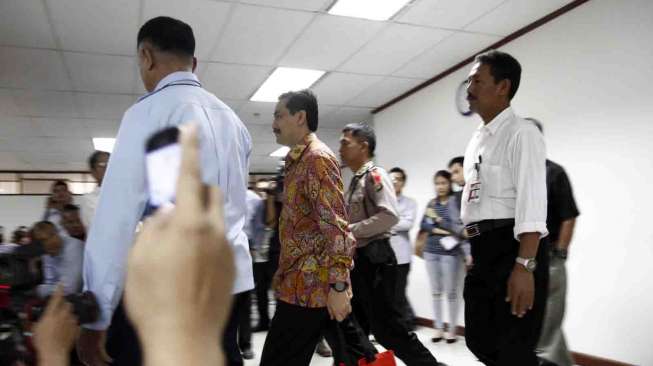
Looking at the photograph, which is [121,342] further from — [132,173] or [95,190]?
[95,190]

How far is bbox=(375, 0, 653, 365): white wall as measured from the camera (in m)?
2.86

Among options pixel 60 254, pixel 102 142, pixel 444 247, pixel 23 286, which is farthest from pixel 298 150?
pixel 102 142

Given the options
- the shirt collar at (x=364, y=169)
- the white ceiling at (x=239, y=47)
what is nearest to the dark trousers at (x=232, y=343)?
the shirt collar at (x=364, y=169)

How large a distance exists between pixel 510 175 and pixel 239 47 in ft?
9.81

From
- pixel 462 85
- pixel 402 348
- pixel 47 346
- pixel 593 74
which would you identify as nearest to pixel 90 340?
pixel 47 346

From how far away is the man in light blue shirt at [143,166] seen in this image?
92 cm

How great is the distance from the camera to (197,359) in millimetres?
244

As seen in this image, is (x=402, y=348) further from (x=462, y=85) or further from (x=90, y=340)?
(x=462, y=85)

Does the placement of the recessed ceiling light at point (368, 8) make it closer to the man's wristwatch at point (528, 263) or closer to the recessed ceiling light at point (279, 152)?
the man's wristwatch at point (528, 263)

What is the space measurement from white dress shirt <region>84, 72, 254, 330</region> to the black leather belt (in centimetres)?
83

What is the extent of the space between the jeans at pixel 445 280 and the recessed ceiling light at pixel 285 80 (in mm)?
2113

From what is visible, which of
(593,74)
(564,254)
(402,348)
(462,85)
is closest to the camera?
(402,348)

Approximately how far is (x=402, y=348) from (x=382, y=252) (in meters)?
0.43

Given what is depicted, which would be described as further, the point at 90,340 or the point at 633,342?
the point at 633,342
